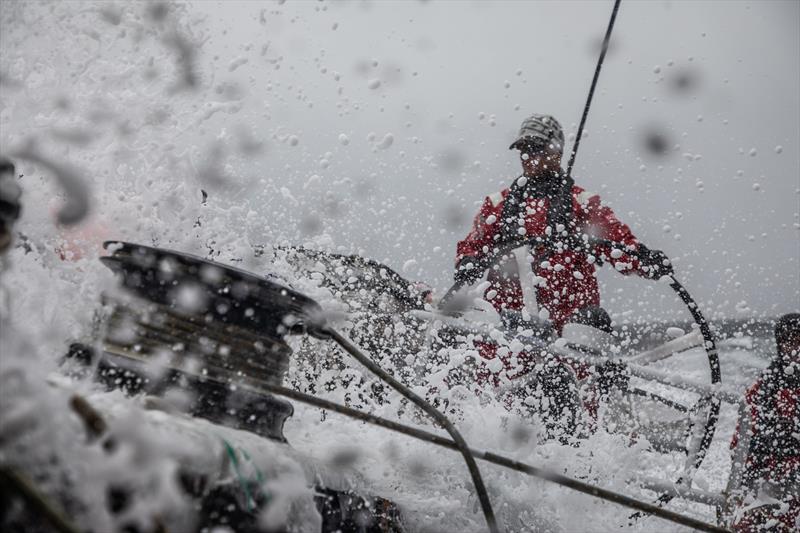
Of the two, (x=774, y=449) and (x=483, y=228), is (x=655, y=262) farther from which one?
(x=774, y=449)

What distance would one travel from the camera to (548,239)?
14.8 ft

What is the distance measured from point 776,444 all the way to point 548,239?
2624 millimetres

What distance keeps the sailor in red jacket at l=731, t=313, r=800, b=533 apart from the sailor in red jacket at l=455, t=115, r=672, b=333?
1513 mm

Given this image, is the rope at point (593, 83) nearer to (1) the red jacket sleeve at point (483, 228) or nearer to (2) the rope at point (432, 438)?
(1) the red jacket sleeve at point (483, 228)

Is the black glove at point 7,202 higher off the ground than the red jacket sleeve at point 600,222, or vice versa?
the red jacket sleeve at point 600,222

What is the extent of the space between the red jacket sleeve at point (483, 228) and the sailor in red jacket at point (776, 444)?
8.10ft

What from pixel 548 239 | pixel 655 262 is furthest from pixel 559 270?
pixel 655 262

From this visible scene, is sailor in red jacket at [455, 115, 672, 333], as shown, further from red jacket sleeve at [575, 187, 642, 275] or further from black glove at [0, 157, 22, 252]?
black glove at [0, 157, 22, 252]

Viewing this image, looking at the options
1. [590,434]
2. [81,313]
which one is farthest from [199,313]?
[590,434]

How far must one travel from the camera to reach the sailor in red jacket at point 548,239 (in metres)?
4.27

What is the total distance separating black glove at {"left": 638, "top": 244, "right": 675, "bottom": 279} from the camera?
13.3 feet

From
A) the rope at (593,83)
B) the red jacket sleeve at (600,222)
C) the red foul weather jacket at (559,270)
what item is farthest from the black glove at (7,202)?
the rope at (593,83)

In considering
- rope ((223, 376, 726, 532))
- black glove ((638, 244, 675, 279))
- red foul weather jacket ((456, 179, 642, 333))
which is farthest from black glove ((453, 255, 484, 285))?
rope ((223, 376, 726, 532))

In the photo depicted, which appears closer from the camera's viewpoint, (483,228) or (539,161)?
(539,161)
